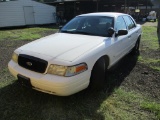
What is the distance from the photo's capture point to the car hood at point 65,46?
3250 millimetres

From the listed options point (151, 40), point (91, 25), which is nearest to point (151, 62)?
point (91, 25)

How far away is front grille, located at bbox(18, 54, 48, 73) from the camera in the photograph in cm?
314

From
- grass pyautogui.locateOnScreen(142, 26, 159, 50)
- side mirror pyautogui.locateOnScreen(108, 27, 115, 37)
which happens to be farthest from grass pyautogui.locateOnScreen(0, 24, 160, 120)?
grass pyautogui.locateOnScreen(142, 26, 159, 50)

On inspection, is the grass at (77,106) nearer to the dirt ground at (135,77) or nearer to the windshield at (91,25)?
the dirt ground at (135,77)

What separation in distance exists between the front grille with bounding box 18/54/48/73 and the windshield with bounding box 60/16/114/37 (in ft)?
5.33

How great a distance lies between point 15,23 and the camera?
2019cm

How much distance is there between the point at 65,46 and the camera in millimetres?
3598

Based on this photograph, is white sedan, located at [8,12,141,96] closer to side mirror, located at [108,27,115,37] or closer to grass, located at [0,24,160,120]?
side mirror, located at [108,27,115,37]

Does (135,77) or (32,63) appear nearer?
(32,63)

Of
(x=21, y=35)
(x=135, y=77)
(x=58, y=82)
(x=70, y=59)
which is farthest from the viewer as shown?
(x=21, y=35)

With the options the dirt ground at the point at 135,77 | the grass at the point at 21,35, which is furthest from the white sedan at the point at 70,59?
the grass at the point at 21,35

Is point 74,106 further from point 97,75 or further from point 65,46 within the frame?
point 65,46

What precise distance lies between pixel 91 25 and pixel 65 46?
4.27 feet

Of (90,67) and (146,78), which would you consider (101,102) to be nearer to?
(90,67)
